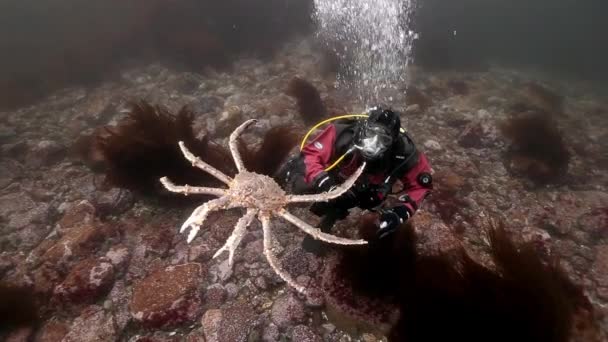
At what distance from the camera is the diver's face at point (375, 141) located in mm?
3830

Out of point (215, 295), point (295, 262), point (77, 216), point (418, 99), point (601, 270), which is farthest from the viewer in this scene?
point (418, 99)

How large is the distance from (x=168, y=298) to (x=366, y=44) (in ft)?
50.0

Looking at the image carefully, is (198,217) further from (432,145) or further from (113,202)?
(432,145)

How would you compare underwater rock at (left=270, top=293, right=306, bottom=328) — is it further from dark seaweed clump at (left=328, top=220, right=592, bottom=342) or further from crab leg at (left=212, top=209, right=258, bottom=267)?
crab leg at (left=212, top=209, right=258, bottom=267)

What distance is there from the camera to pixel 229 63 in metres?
13.4

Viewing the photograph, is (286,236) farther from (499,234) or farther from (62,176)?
(62,176)

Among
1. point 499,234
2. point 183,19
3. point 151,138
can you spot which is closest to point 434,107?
point 499,234

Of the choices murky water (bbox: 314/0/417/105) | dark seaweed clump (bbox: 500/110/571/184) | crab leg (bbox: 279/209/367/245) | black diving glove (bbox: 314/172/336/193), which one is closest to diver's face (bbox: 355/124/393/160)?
black diving glove (bbox: 314/172/336/193)

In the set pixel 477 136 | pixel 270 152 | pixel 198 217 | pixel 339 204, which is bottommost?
pixel 477 136

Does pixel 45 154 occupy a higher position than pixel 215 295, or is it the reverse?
pixel 45 154

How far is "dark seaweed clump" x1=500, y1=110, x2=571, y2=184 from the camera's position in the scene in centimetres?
778

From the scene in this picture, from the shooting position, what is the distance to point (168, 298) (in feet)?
13.9

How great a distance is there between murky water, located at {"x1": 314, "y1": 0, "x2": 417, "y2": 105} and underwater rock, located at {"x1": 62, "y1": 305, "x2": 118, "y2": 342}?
29.3ft

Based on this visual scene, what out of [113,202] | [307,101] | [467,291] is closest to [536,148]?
[307,101]
